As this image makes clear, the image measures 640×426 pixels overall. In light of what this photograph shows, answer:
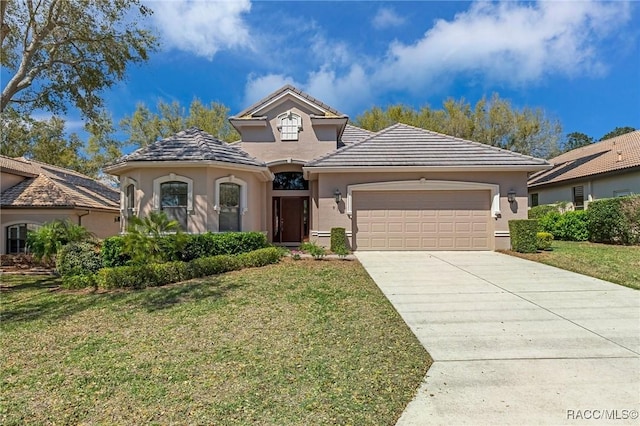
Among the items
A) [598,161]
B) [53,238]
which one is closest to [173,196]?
[53,238]

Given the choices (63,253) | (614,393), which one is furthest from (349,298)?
(63,253)

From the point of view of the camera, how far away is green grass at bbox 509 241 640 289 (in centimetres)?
812

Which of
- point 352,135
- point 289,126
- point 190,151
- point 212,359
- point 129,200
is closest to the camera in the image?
point 212,359

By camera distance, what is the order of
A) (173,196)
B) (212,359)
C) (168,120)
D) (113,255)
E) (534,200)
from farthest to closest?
(168,120)
(534,200)
(173,196)
(113,255)
(212,359)

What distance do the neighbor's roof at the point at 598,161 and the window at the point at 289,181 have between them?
40.9 feet

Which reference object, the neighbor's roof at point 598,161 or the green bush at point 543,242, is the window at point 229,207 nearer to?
the green bush at point 543,242

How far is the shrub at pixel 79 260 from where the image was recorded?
9.34m

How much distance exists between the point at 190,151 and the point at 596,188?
765 inches

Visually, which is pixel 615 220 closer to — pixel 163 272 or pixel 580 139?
pixel 163 272

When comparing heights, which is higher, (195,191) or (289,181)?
(289,181)

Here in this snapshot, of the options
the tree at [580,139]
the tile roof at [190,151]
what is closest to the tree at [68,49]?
the tile roof at [190,151]

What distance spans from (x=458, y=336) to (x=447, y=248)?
8.87 m

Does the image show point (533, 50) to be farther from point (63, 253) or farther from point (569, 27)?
point (63, 253)

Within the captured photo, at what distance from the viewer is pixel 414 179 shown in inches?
516
